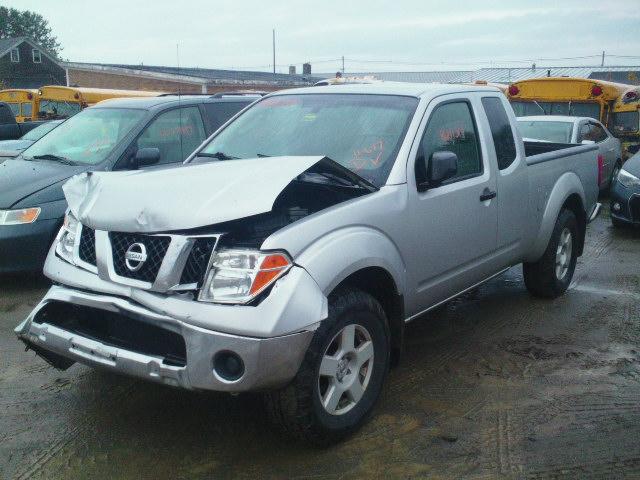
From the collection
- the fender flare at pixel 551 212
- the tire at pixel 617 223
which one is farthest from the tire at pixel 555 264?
the tire at pixel 617 223

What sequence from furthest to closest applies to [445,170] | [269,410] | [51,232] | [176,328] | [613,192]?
1. [613,192]
2. [51,232]
3. [445,170]
4. [269,410]
5. [176,328]

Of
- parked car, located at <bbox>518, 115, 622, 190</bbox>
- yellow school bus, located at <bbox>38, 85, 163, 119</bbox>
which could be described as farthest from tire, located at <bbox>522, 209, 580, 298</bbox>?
yellow school bus, located at <bbox>38, 85, 163, 119</bbox>

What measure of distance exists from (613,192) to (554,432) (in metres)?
6.88

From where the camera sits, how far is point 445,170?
161 inches

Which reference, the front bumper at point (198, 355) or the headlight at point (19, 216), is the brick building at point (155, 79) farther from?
the front bumper at point (198, 355)

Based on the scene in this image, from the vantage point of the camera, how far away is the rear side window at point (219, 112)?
733 centimetres

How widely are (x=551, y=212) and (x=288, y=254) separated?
11.0 ft

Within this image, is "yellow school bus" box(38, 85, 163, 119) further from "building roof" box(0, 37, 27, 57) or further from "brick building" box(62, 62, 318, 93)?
"building roof" box(0, 37, 27, 57)

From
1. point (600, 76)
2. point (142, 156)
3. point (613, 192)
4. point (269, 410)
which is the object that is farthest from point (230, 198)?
point (600, 76)

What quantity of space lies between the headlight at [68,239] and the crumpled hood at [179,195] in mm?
116

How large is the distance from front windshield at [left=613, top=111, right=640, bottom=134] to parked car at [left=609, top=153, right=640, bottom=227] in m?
4.40

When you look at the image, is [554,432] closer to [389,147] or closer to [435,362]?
[435,362]

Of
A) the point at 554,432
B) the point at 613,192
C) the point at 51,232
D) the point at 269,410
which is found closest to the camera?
the point at 269,410

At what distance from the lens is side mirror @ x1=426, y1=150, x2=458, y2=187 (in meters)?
4.07
